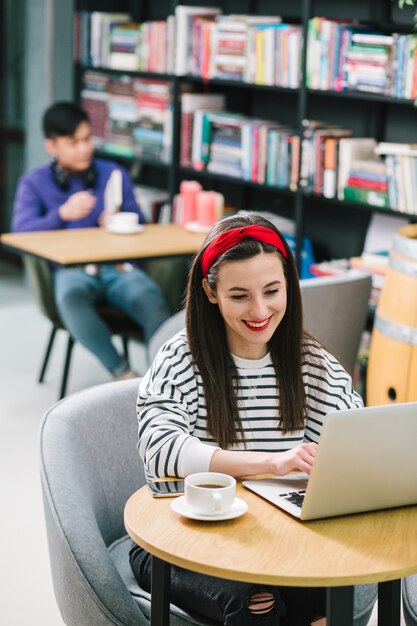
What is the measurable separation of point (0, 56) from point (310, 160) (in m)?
2.72

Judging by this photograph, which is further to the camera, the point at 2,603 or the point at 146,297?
the point at 146,297

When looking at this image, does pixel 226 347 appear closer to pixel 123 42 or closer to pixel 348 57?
pixel 348 57

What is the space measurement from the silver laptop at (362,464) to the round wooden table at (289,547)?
0.09 ft

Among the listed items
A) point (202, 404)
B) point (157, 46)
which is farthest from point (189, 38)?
point (202, 404)

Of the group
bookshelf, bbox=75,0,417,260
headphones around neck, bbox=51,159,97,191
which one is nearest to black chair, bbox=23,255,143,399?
headphones around neck, bbox=51,159,97,191

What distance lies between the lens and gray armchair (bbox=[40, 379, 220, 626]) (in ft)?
5.92

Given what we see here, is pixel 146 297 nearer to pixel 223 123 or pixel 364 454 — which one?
pixel 223 123

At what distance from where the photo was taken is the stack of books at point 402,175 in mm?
3904

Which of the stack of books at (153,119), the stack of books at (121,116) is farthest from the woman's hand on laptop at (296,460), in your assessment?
the stack of books at (121,116)

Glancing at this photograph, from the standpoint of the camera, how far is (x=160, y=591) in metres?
1.65

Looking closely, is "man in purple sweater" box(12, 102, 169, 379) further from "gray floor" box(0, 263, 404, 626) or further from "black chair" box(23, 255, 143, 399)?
"gray floor" box(0, 263, 404, 626)

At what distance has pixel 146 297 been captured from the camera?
413 centimetres

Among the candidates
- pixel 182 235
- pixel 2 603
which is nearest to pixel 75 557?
pixel 2 603

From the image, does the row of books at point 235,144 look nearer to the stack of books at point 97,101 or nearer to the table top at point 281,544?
the stack of books at point 97,101
